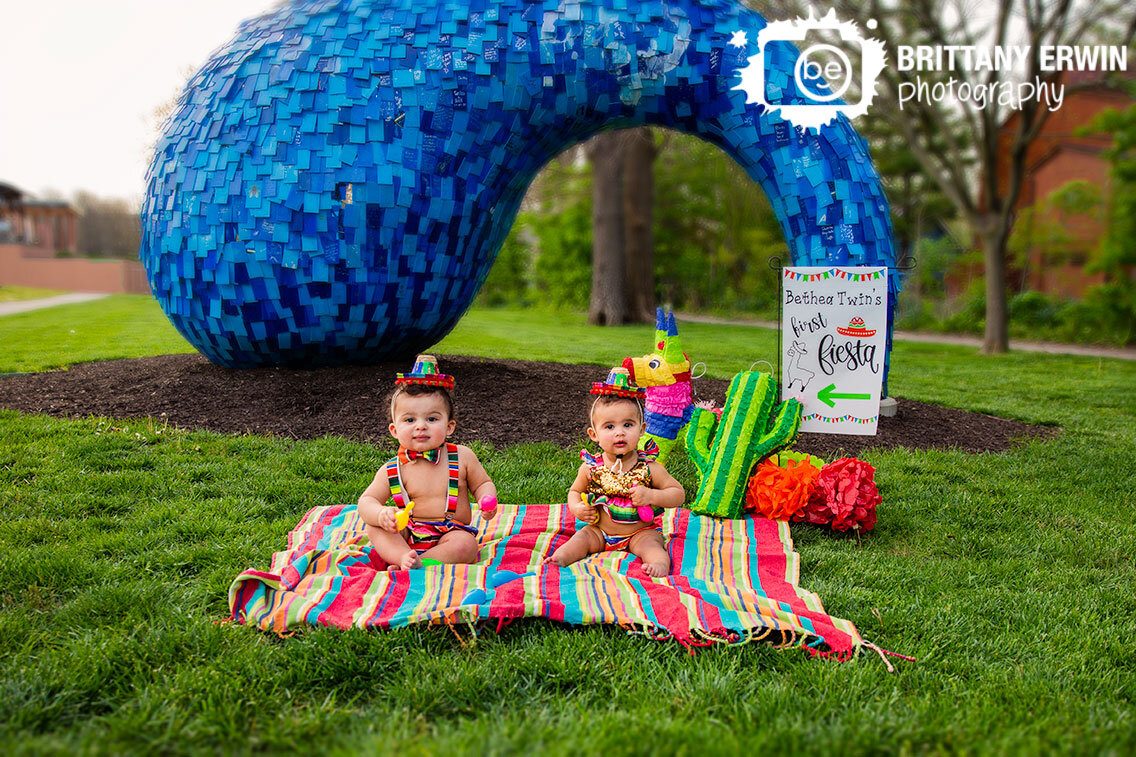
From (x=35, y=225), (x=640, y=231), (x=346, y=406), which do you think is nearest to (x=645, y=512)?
(x=346, y=406)

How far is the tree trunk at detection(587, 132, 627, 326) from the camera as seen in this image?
15422 millimetres

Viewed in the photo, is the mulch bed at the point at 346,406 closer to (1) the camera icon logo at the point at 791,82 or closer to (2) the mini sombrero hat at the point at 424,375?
(2) the mini sombrero hat at the point at 424,375

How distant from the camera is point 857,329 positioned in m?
3.89

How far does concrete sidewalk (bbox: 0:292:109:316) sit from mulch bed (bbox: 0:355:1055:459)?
52cm

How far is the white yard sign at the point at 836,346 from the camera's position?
3.86 metres

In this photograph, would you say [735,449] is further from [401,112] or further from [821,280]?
[401,112]

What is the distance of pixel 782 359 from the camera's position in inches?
157

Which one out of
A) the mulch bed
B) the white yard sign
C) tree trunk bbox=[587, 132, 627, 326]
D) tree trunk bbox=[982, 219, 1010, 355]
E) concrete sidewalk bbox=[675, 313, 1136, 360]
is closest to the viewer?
the white yard sign

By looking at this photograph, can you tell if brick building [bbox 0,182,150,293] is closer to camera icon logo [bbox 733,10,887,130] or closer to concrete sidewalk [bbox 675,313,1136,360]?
camera icon logo [bbox 733,10,887,130]

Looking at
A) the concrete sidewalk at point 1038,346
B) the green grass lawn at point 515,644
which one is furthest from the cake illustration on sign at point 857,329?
the concrete sidewalk at point 1038,346

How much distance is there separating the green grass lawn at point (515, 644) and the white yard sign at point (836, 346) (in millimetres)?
511

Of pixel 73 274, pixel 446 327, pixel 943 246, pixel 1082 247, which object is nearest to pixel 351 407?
pixel 446 327

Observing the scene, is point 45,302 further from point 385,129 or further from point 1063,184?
point 1063,184

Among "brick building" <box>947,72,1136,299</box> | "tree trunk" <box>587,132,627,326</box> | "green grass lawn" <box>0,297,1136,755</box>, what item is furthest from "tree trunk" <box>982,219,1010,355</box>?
"green grass lawn" <box>0,297,1136,755</box>
